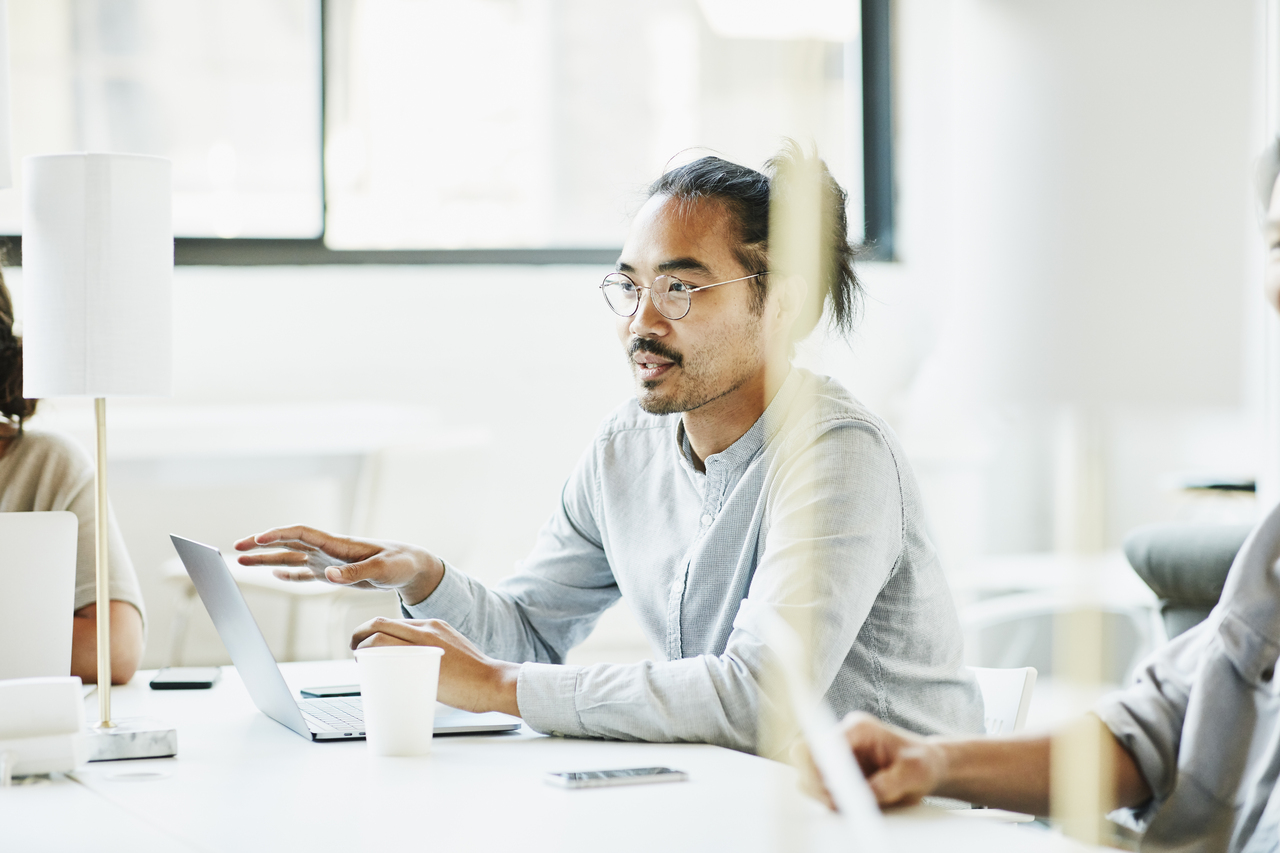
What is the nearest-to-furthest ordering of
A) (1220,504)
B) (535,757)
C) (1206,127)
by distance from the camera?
(1206,127) → (535,757) → (1220,504)

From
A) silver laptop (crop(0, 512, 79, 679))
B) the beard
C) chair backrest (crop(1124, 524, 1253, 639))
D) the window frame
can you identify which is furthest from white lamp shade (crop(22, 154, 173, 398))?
the window frame

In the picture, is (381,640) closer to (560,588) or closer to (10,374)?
(560,588)

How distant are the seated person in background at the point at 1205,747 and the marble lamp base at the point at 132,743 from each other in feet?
2.08

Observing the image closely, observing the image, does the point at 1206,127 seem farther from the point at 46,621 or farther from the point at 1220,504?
the point at 1220,504

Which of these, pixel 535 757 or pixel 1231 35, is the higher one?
pixel 1231 35

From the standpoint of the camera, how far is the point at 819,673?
1.27 m

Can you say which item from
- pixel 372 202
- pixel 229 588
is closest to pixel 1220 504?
pixel 372 202

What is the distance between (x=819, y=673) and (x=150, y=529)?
2.70 metres

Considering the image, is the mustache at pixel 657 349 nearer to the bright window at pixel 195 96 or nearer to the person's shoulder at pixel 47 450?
the person's shoulder at pixel 47 450

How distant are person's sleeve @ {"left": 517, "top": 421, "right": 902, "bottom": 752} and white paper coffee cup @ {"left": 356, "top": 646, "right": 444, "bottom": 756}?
138mm

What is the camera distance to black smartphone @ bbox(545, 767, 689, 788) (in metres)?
1.01

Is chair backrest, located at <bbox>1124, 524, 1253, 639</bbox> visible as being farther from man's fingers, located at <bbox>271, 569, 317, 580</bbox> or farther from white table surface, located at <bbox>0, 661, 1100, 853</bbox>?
man's fingers, located at <bbox>271, 569, 317, 580</bbox>

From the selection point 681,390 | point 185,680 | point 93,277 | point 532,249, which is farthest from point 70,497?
point 532,249

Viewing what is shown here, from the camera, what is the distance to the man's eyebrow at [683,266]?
1.61 m
